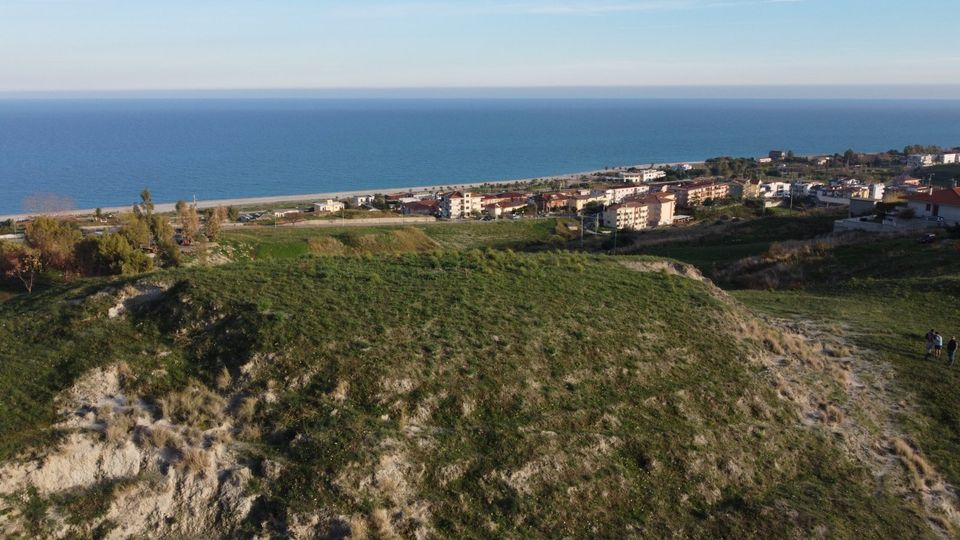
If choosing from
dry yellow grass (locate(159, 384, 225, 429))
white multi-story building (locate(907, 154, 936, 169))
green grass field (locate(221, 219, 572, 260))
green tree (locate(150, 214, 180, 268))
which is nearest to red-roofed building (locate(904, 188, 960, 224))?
green grass field (locate(221, 219, 572, 260))

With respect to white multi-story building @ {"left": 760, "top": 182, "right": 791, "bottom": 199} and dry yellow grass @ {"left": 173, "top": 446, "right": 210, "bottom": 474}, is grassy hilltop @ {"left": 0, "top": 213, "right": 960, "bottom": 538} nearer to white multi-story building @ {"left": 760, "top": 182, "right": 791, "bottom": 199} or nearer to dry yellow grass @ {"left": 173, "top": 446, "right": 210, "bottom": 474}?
dry yellow grass @ {"left": 173, "top": 446, "right": 210, "bottom": 474}

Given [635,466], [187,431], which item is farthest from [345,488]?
[635,466]

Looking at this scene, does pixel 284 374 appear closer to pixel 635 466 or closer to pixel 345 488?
pixel 345 488

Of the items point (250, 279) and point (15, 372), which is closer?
point (15, 372)

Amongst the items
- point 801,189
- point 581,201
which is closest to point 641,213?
point 581,201

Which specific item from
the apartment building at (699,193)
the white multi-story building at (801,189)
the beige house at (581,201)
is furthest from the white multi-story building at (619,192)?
the white multi-story building at (801,189)

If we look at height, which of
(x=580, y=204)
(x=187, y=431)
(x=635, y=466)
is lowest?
(x=580, y=204)
